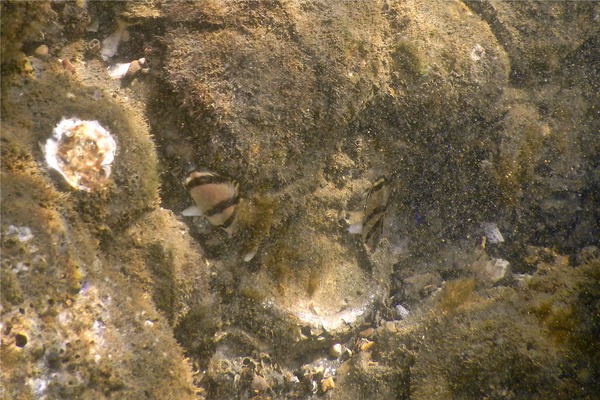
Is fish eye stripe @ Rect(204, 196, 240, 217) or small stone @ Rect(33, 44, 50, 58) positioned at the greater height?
small stone @ Rect(33, 44, 50, 58)

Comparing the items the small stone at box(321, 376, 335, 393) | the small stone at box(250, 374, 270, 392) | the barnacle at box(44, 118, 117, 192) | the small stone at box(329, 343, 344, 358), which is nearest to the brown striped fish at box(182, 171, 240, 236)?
the barnacle at box(44, 118, 117, 192)

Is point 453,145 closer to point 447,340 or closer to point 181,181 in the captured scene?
point 447,340

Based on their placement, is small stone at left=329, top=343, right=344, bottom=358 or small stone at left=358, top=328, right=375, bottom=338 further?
small stone at left=358, top=328, right=375, bottom=338

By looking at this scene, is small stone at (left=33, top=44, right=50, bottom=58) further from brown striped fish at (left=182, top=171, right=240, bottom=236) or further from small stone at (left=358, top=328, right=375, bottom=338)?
small stone at (left=358, top=328, right=375, bottom=338)

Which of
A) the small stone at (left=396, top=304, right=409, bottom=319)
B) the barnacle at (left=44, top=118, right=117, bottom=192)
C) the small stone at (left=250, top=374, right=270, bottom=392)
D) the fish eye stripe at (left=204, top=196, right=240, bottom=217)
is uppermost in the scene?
the barnacle at (left=44, top=118, right=117, bottom=192)

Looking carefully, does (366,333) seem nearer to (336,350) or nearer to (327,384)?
(336,350)

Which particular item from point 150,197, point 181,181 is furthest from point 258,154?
point 150,197
